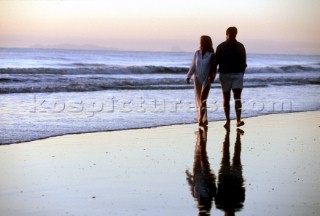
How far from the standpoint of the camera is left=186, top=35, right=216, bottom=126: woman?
1108cm

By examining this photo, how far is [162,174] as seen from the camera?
6512mm

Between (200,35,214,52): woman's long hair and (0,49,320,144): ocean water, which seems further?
(200,35,214,52): woman's long hair

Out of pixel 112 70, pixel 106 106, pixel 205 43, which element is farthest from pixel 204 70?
pixel 112 70

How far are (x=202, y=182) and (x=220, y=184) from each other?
0.64ft

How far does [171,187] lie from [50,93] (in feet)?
41.0

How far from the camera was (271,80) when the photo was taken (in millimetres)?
26750

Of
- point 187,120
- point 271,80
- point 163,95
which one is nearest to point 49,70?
point 271,80

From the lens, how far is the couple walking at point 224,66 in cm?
1100

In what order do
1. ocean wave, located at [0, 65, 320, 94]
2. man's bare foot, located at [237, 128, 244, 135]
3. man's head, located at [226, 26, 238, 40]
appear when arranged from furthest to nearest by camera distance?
ocean wave, located at [0, 65, 320, 94], man's head, located at [226, 26, 238, 40], man's bare foot, located at [237, 128, 244, 135]

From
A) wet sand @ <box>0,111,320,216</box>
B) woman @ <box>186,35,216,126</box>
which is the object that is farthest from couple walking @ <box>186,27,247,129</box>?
wet sand @ <box>0,111,320,216</box>

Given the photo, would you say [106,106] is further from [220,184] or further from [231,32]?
[220,184]

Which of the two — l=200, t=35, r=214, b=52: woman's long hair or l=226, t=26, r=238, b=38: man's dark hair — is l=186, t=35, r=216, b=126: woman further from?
l=226, t=26, r=238, b=38: man's dark hair

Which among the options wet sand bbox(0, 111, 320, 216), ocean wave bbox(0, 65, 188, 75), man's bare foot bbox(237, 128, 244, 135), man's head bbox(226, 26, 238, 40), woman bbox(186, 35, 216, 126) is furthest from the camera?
ocean wave bbox(0, 65, 188, 75)

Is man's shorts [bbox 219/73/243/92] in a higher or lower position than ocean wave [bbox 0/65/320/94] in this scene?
higher
